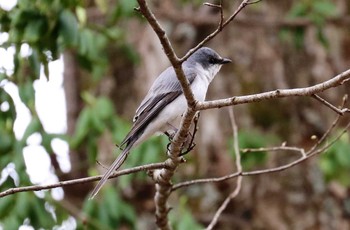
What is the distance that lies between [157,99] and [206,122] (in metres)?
2.45

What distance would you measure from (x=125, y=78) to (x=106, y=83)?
8.4 inches

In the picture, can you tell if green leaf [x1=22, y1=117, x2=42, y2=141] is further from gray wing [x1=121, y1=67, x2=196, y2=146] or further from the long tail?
the long tail

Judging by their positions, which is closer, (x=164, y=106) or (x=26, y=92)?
(x=164, y=106)

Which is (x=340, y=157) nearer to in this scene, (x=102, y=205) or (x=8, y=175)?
(x=102, y=205)

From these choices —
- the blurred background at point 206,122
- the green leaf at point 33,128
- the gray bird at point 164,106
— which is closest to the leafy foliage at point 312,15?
the blurred background at point 206,122

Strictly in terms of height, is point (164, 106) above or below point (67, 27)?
below

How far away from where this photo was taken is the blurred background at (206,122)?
579cm

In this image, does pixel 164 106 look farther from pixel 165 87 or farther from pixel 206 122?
pixel 206 122

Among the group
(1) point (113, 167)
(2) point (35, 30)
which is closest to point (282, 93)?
(1) point (113, 167)

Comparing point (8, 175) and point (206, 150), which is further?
point (206, 150)

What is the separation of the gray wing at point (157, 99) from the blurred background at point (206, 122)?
0.89 metres

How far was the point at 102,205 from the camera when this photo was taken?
6016 mm

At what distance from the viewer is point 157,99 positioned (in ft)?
15.6

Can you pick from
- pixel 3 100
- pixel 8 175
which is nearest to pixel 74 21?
pixel 3 100
